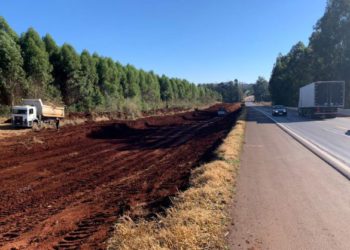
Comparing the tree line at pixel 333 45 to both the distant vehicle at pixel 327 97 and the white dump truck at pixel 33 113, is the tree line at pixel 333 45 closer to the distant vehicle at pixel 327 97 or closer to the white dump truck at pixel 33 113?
the distant vehicle at pixel 327 97

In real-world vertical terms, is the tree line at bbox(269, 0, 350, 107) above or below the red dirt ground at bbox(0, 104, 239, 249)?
above

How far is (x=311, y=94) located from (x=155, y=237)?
39.0m

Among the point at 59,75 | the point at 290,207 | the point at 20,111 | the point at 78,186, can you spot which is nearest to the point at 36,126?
the point at 20,111

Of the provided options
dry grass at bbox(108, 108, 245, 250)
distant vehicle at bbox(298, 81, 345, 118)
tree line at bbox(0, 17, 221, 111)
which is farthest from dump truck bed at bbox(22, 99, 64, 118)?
distant vehicle at bbox(298, 81, 345, 118)

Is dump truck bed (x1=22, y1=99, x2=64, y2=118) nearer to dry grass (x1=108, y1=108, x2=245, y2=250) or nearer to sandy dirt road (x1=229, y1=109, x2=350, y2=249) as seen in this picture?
sandy dirt road (x1=229, y1=109, x2=350, y2=249)

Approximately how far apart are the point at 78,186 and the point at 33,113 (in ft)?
64.3

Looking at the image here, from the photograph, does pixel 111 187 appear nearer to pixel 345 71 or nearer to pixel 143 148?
pixel 143 148

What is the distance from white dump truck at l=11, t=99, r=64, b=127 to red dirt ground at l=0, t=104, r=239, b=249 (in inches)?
232

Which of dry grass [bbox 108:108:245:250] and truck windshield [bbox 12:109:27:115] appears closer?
dry grass [bbox 108:108:245:250]

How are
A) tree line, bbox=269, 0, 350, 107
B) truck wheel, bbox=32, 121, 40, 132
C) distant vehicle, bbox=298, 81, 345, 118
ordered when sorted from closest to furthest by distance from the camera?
1. truck wheel, bbox=32, 121, 40, 132
2. distant vehicle, bbox=298, 81, 345, 118
3. tree line, bbox=269, 0, 350, 107

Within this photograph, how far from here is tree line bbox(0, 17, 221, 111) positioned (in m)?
30.2

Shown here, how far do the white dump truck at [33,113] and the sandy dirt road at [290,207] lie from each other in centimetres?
2174

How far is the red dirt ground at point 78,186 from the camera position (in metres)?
7.17

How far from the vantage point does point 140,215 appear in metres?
7.09
